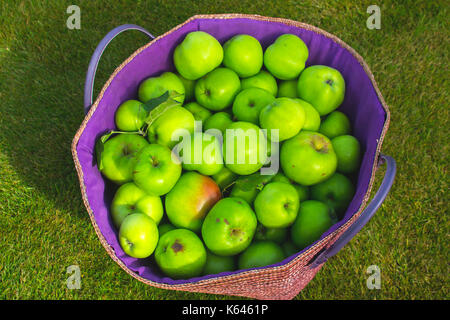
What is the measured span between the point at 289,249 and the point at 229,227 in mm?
318

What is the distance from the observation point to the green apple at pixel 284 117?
1.51 metres

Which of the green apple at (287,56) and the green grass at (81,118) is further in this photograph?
the green grass at (81,118)

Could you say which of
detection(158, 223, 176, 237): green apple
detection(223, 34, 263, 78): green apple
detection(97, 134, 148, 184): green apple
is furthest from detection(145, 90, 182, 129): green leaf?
detection(158, 223, 176, 237): green apple

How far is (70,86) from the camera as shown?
255 centimetres

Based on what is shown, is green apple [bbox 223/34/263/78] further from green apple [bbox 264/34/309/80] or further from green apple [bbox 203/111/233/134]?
green apple [bbox 203/111/233/134]

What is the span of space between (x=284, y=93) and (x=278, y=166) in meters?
0.44

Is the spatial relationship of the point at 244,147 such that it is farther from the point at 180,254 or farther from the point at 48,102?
the point at 48,102

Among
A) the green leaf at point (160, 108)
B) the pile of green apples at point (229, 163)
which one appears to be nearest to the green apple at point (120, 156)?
the pile of green apples at point (229, 163)

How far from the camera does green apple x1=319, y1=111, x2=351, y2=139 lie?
1.75 meters

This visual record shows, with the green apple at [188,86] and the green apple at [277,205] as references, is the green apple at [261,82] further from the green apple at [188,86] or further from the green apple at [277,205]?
the green apple at [277,205]

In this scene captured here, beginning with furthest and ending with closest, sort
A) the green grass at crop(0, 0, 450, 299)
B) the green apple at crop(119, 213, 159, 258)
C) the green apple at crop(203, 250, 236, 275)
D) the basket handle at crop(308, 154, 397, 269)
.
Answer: the green grass at crop(0, 0, 450, 299), the green apple at crop(203, 250, 236, 275), the green apple at crop(119, 213, 159, 258), the basket handle at crop(308, 154, 397, 269)

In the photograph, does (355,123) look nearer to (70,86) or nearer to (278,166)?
(278,166)

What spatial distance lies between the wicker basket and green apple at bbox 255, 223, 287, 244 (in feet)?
0.59

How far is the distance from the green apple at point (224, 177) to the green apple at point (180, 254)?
307 millimetres
